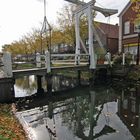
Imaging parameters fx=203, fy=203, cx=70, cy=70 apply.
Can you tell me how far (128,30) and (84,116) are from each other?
20.7 m

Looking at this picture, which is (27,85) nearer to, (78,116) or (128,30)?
(78,116)

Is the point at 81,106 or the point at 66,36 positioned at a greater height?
the point at 66,36

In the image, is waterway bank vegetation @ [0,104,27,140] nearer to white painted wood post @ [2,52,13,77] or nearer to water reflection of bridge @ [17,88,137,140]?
water reflection of bridge @ [17,88,137,140]

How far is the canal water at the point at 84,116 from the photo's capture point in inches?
305

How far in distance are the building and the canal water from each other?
13.2 m

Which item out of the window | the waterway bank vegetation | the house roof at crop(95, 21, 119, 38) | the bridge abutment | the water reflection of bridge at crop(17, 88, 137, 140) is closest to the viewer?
the waterway bank vegetation

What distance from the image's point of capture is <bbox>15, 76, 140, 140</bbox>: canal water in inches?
305

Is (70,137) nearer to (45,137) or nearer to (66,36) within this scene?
(45,137)

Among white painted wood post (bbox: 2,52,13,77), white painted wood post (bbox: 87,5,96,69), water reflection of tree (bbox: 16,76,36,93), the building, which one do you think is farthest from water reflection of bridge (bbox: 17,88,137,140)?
the building

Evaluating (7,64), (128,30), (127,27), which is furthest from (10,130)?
(127,27)

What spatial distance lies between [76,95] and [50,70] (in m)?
2.77

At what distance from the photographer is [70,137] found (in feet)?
24.6

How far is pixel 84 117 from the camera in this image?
32.6ft

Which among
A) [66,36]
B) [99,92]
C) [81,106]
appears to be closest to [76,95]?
[99,92]
